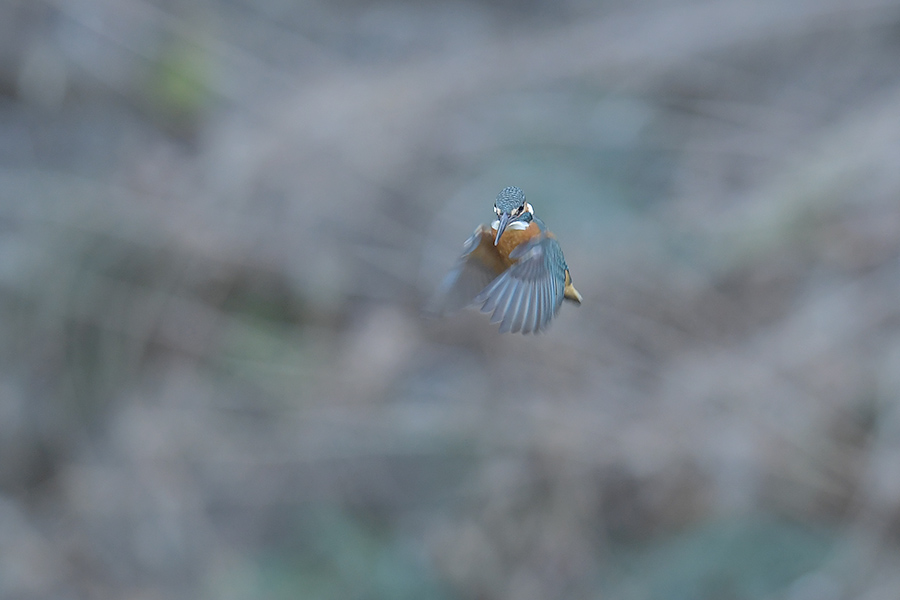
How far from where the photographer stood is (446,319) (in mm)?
3717

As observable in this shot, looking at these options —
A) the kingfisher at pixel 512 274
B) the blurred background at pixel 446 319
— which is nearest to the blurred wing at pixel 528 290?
the kingfisher at pixel 512 274

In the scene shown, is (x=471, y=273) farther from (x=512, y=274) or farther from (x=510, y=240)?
(x=512, y=274)

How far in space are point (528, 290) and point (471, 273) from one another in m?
0.20

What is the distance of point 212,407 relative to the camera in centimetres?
432

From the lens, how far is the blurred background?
3.68 m

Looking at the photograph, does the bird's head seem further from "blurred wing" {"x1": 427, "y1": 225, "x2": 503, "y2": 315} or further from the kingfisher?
"blurred wing" {"x1": 427, "y1": 225, "x2": 503, "y2": 315}

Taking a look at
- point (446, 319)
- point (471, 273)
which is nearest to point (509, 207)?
point (471, 273)

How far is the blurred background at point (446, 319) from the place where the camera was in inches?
145

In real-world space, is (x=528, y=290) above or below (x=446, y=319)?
below

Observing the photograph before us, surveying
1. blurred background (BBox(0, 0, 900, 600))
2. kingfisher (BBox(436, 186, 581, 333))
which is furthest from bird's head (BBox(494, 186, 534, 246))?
blurred background (BBox(0, 0, 900, 600))

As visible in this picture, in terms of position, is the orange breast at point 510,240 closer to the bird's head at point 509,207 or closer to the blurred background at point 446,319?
the bird's head at point 509,207

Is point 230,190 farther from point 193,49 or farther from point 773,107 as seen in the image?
point 773,107

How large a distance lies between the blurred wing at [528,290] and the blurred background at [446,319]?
2685 millimetres

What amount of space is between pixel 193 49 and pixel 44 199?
118 centimetres
